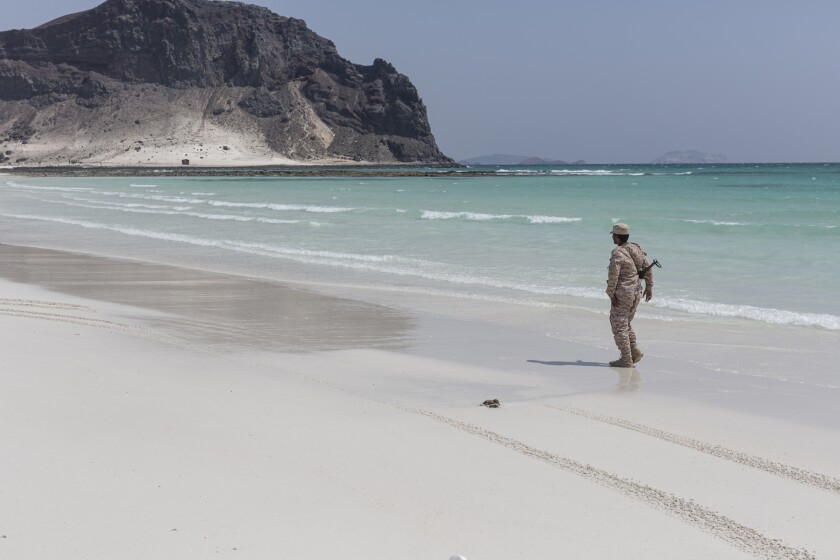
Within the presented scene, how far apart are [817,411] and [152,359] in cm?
586

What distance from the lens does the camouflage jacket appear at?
29.3ft

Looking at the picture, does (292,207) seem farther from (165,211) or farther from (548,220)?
(548,220)

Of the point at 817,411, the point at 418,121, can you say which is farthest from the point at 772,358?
the point at 418,121

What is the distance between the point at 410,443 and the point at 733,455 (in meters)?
2.09

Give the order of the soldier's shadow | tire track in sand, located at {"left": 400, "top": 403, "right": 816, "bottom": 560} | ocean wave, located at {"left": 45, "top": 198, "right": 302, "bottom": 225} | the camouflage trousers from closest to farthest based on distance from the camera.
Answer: tire track in sand, located at {"left": 400, "top": 403, "right": 816, "bottom": 560}, the camouflage trousers, the soldier's shadow, ocean wave, located at {"left": 45, "top": 198, "right": 302, "bottom": 225}

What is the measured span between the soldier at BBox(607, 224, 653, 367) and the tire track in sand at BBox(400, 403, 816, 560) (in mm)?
2975

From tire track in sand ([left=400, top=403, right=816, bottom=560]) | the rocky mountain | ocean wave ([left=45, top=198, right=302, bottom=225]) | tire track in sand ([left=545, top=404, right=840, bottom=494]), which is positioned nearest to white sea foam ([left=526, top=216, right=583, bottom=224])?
ocean wave ([left=45, top=198, right=302, bottom=225])

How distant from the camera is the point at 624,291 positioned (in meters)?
8.95

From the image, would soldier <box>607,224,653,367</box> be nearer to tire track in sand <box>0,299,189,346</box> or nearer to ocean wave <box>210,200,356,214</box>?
tire track in sand <box>0,299,189,346</box>

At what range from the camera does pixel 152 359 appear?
28.7 ft

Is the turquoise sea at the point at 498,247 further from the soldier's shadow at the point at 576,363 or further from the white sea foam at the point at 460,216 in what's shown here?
the soldier's shadow at the point at 576,363

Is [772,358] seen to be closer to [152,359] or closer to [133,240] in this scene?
[152,359]

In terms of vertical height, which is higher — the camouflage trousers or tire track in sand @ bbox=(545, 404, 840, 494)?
the camouflage trousers

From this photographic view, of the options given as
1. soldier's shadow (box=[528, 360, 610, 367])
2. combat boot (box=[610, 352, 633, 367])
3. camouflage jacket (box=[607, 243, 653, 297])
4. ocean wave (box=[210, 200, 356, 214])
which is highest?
camouflage jacket (box=[607, 243, 653, 297])
